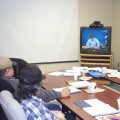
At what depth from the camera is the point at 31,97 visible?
148 centimetres

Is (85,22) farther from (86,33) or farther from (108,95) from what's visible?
(108,95)

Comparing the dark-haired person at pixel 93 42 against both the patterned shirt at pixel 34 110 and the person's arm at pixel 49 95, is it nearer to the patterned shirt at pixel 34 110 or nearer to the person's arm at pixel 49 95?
the person's arm at pixel 49 95

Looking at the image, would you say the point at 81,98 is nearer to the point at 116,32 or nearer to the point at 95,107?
the point at 95,107

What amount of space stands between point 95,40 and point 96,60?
1.84ft

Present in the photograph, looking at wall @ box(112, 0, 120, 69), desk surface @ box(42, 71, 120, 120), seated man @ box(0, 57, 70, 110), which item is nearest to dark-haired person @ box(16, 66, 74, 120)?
desk surface @ box(42, 71, 120, 120)

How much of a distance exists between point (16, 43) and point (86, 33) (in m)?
1.92

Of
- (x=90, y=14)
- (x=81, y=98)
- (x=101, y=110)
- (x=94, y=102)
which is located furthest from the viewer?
(x=90, y=14)

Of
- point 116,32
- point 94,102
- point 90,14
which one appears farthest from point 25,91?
point 116,32

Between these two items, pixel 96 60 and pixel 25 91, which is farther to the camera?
pixel 96 60

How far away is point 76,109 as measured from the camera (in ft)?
5.88

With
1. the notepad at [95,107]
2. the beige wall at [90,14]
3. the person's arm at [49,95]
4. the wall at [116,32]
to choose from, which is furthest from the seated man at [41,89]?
the wall at [116,32]

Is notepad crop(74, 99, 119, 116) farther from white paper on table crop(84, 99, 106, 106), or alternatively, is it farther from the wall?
the wall

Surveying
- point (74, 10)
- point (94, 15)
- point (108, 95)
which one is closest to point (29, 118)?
point (108, 95)

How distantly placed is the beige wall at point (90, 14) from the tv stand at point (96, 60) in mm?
411
